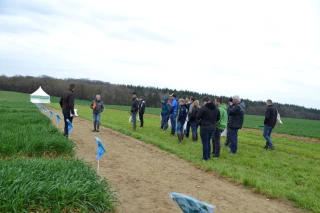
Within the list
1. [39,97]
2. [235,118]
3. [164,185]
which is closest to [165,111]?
[235,118]

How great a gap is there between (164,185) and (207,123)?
11.5 feet

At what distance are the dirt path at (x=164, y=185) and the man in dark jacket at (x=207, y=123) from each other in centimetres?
86

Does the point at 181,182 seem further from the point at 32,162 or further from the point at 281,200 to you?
the point at 32,162

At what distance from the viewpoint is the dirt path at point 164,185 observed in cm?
524

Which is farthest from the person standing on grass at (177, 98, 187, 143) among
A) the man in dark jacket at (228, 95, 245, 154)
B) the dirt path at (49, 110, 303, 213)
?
the dirt path at (49, 110, 303, 213)

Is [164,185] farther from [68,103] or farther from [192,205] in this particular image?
[68,103]

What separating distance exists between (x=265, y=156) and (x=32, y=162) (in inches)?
339

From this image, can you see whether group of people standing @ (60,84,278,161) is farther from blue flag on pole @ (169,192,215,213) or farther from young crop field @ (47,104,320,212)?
blue flag on pole @ (169,192,215,213)

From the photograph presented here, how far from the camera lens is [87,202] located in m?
3.95

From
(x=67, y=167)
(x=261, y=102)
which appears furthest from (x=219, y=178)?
(x=261, y=102)

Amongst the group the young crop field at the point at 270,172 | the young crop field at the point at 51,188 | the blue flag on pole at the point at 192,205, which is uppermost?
the blue flag on pole at the point at 192,205

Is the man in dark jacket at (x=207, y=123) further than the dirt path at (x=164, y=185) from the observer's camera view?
Yes

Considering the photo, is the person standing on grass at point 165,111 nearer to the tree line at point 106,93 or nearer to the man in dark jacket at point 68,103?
the man in dark jacket at point 68,103

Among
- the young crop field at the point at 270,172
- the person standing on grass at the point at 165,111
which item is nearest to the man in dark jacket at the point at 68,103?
the young crop field at the point at 270,172
